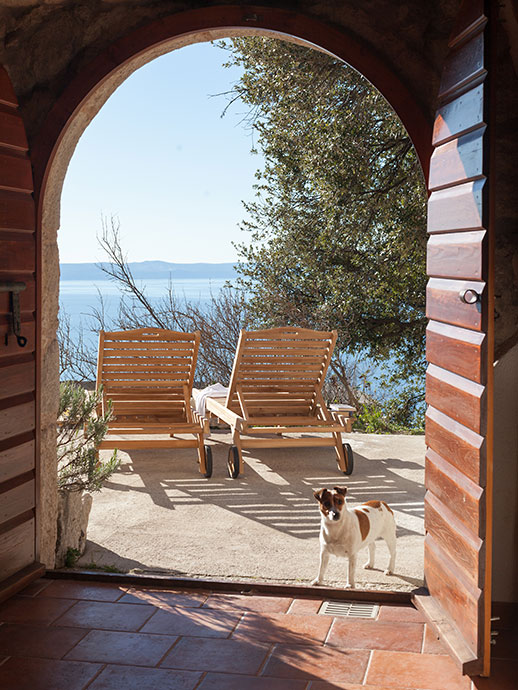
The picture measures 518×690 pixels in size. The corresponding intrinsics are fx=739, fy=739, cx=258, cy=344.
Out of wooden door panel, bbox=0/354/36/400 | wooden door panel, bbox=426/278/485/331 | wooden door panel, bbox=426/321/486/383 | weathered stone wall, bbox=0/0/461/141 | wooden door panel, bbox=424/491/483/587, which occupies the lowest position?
wooden door panel, bbox=424/491/483/587

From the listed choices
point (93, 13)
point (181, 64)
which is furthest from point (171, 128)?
point (93, 13)

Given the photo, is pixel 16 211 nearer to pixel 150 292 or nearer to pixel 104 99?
pixel 104 99

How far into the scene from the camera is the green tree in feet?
27.7

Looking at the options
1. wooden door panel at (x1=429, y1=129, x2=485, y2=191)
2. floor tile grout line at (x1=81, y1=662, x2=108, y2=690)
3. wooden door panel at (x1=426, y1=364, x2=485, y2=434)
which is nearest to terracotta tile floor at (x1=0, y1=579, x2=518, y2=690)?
floor tile grout line at (x1=81, y1=662, x2=108, y2=690)

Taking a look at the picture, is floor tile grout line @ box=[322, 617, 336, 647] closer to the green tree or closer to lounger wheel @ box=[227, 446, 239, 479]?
lounger wheel @ box=[227, 446, 239, 479]

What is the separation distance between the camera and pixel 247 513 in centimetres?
470

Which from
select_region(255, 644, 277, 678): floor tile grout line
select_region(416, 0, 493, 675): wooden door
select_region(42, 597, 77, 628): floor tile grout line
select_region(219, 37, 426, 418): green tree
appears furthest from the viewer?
select_region(219, 37, 426, 418): green tree

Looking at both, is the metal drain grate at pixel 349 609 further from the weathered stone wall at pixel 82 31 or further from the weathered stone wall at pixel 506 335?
the weathered stone wall at pixel 82 31

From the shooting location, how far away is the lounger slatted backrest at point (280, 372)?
610cm

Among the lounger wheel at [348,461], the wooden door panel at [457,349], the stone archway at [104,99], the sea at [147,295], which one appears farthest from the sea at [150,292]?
the wooden door panel at [457,349]

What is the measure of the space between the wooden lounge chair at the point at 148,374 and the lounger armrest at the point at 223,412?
0.25 m

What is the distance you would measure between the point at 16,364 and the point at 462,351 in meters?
1.93

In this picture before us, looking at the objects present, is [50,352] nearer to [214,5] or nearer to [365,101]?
[214,5]

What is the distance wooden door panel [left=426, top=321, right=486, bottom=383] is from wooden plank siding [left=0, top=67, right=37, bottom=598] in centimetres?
179
